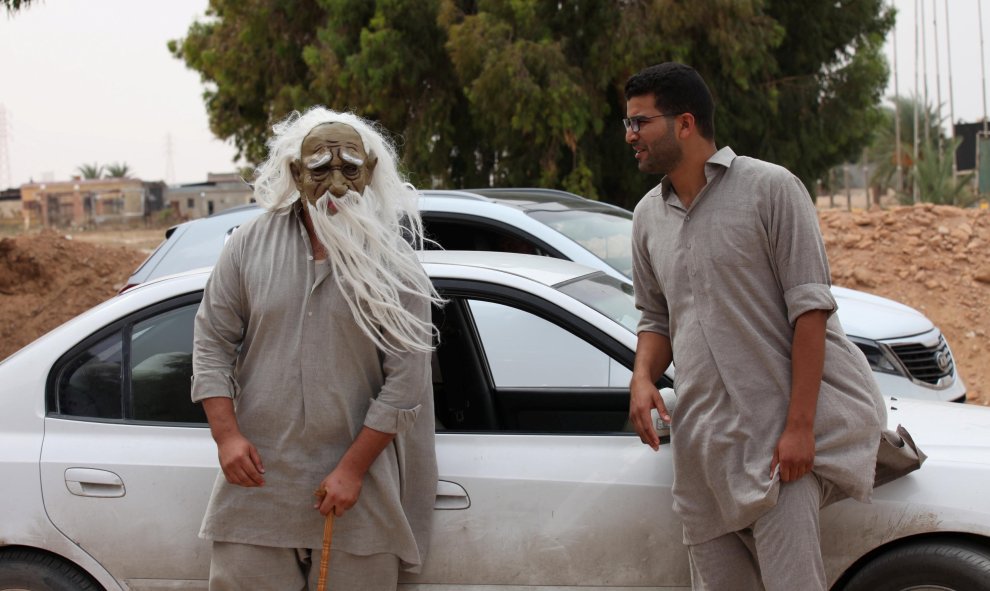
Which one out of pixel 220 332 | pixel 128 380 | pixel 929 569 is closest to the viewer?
pixel 220 332

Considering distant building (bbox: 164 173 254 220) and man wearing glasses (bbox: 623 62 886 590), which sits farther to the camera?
distant building (bbox: 164 173 254 220)

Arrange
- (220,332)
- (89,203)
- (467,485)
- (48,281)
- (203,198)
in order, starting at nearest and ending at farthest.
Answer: (220,332) < (467,485) < (48,281) < (89,203) < (203,198)

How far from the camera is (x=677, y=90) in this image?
262cm

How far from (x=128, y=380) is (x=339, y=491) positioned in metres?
0.93

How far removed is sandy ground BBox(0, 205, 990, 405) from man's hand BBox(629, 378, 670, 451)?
753 centimetres

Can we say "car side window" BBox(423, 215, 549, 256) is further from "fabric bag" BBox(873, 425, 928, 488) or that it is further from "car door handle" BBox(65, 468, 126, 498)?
"fabric bag" BBox(873, 425, 928, 488)

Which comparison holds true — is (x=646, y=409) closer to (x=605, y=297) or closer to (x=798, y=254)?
(x=798, y=254)

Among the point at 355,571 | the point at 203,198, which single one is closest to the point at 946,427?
the point at 355,571

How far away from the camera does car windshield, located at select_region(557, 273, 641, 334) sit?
3.23 meters

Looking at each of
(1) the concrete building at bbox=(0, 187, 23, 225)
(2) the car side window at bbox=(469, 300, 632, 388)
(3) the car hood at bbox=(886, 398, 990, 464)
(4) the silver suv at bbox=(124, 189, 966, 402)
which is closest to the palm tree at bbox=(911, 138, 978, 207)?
(4) the silver suv at bbox=(124, 189, 966, 402)

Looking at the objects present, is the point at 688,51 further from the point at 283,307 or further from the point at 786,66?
the point at 283,307

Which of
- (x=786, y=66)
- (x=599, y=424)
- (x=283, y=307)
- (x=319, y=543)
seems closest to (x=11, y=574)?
(x=319, y=543)

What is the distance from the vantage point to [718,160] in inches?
103

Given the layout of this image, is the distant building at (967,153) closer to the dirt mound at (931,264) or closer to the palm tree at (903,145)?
the palm tree at (903,145)
